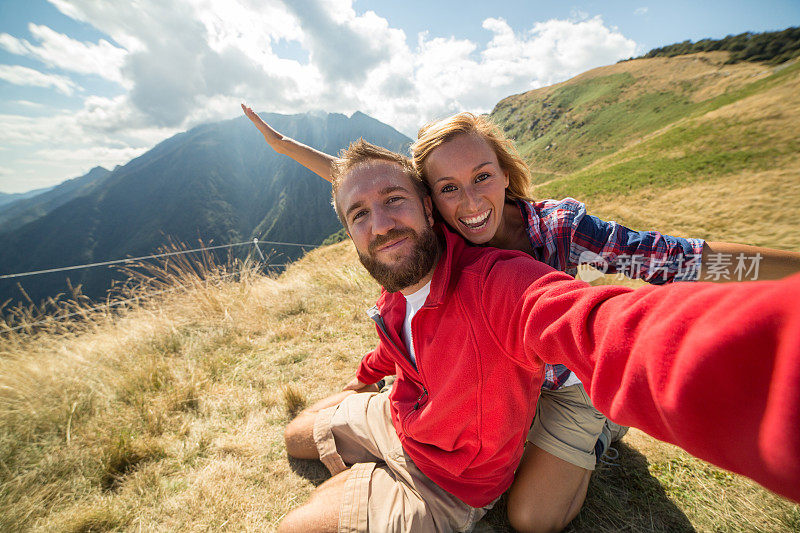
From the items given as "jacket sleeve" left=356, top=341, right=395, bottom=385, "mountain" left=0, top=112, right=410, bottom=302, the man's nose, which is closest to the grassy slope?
"jacket sleeve" left=356, top=341, right=395, bottom=385

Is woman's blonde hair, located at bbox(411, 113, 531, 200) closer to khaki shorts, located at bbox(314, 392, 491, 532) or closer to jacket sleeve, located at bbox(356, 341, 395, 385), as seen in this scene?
jacket sleeve, located at bbox(356, 341, 395, 385)

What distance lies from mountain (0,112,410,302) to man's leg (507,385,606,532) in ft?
300

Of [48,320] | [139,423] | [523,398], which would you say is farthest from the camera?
[48,320]

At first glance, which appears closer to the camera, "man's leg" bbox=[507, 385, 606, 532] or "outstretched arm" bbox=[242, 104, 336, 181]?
"man's leg" bbox=[507, 385, 606, 532]

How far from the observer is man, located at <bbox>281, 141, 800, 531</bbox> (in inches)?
16.3

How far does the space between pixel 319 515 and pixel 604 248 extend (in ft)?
7.62

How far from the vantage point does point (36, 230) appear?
9894 cm

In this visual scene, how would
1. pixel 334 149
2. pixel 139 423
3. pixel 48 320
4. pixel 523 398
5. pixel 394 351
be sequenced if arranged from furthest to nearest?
pixel 334 149
pixel 48 320
pixel 139 423
pixel 394 351
pixel 523 398

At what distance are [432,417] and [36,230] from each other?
158 meters

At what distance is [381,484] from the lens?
173 cm

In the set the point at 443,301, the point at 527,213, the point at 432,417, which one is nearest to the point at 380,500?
the point at 432,417

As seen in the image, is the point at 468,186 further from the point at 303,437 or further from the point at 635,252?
the point at 303,437

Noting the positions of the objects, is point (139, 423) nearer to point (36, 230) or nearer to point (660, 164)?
point (660, 164)

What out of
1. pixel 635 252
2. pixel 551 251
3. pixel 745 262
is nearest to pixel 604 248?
pixel 635 252
